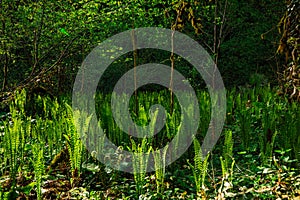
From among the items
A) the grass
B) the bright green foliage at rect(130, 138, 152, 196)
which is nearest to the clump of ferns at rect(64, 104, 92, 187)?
the grass

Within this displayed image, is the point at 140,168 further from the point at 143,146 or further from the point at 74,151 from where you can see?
the point at 74,151

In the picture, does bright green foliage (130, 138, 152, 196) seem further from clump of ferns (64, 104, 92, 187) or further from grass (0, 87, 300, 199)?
clump of ferns (64, 104, 92, 187)

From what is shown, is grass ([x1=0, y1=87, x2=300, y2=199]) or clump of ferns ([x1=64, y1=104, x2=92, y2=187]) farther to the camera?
clump of ferns ([x1=64, y1=104, x2=92, y2=187])

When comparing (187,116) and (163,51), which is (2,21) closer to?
(187,116)

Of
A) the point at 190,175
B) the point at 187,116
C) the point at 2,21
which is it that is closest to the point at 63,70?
the point at 2,21

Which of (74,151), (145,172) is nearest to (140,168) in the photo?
(145,172)

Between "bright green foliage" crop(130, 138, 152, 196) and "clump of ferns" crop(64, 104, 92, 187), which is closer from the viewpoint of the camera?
"bright green foliage" crop(130, 138, 152, 196)

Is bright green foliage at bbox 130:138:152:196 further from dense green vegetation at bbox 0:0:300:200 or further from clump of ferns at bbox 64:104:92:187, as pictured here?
clump of ferns at bbox 64:104:92:187

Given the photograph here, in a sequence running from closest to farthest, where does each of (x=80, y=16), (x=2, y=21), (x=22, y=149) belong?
(x=22, y=149) → (x=2, y=21) → (x=80, y=16)

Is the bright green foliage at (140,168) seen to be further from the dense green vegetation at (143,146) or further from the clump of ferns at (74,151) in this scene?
the clump of ferns at (74,151)

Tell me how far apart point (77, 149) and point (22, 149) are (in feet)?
1.51

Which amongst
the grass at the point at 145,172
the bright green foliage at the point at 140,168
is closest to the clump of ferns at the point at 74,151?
the grass at the point at 145,172

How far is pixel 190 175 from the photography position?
2.46 metres

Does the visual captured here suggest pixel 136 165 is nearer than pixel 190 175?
Yes
